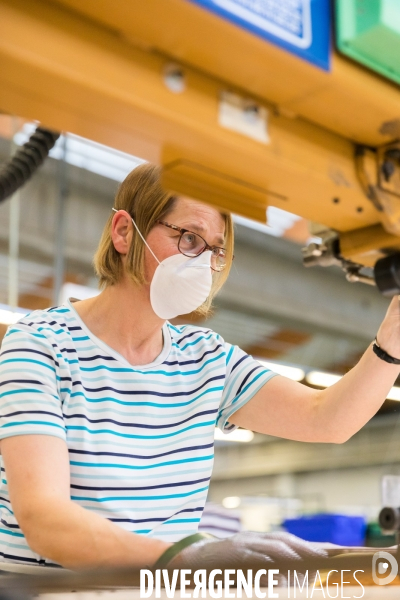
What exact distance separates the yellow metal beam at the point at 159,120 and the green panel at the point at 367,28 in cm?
9

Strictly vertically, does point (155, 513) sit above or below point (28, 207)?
below

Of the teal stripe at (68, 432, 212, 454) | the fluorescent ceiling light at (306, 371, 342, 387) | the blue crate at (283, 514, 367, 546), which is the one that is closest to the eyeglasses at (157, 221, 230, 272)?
the teal stripe at (68, 432, 212, 454)

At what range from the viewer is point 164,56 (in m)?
0.58

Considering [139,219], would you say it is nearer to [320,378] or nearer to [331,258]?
[331,258]

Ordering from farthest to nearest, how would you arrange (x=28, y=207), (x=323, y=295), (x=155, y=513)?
(x=323, y=295) < (x=28, y=207) < (x=155, y=513)

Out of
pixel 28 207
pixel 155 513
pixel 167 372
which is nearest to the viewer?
pixel 155 513

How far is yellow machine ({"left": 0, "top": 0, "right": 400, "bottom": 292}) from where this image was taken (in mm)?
525

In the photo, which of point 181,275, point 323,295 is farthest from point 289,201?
point 323,295

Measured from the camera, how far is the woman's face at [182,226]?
1218 mm

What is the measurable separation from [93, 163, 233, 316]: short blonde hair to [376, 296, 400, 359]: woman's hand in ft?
1.19

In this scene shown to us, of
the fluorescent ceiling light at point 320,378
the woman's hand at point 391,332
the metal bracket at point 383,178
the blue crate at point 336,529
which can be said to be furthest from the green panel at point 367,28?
the fluorescent ceiling light at point 320,378

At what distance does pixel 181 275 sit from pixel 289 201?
1.41 feet

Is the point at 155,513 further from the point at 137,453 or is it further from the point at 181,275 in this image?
the point at 181,275

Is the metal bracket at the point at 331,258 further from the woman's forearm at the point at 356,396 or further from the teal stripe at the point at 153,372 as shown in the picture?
the teal stripe at the point at 153,372
